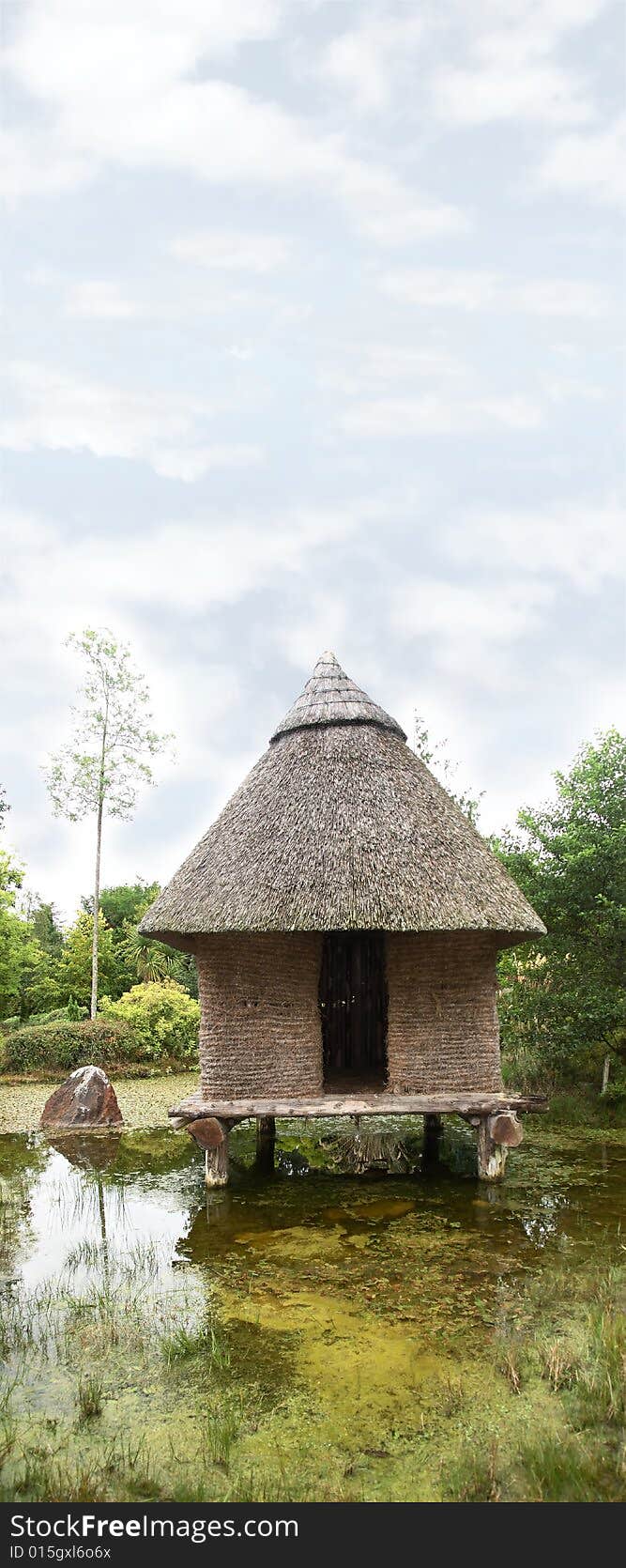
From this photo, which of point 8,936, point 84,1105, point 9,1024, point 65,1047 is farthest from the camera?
point 8,936

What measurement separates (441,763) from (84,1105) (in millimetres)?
12302

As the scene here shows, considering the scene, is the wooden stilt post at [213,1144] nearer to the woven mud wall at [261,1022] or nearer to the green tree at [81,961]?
the woven mud wall at [261,1022]

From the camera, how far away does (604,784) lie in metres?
11.0

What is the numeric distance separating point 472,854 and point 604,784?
305 cm

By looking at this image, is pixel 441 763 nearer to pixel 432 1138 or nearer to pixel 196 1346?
pixel 432 1138

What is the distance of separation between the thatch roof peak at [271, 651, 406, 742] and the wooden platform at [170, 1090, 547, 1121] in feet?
13.2

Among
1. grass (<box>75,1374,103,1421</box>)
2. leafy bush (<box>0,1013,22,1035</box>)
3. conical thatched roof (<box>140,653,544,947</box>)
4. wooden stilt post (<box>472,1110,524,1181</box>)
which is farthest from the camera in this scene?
leafy bush (<box>0,1013,22,1035</box>)

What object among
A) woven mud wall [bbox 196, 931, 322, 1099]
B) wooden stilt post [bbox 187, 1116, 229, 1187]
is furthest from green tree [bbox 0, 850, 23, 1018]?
woven mud wall [bbox 196, 931, 322, 1099]

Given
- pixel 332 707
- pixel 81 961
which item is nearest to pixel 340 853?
pixel 332 707

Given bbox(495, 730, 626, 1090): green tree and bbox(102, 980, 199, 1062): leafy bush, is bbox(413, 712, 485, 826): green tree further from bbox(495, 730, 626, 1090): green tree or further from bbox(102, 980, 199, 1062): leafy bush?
bbox(495, 730, 626, 1090): green tree

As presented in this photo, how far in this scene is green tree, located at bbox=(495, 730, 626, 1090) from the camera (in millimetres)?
10477

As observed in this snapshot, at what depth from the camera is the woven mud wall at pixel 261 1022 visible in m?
8.25

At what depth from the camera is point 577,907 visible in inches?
428
